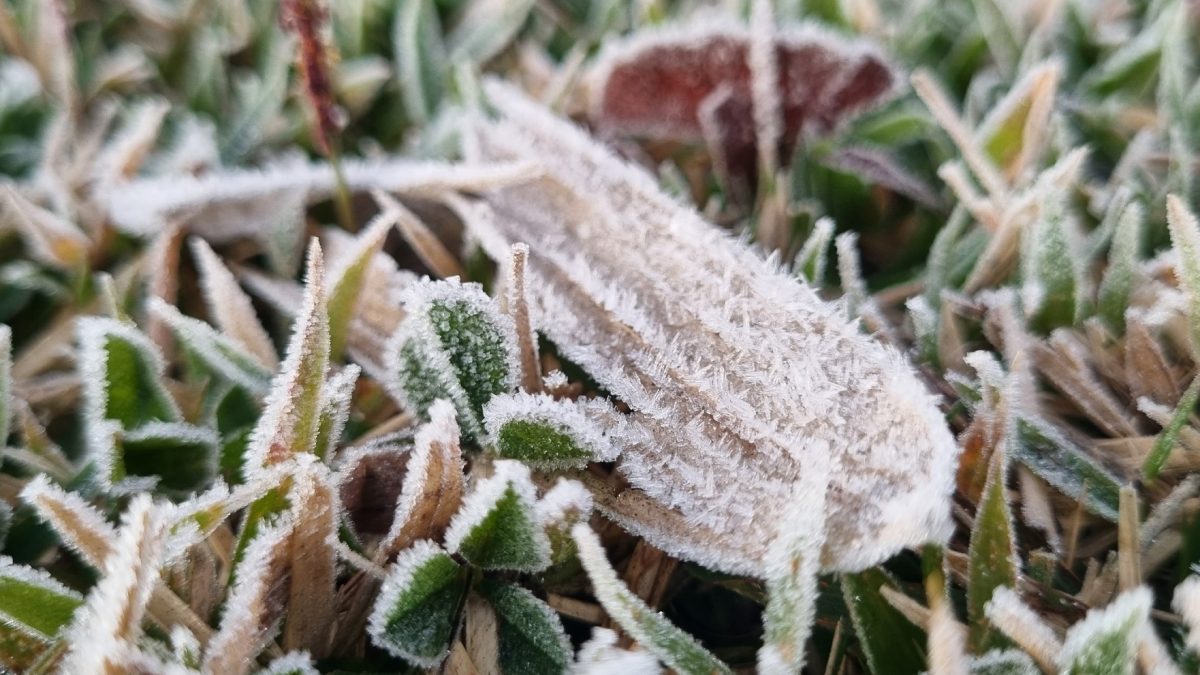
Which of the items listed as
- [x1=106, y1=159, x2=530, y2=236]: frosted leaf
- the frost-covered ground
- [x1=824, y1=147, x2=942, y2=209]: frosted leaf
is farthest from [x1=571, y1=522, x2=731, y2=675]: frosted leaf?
[x1=824, y1=147, x2=942, y2=209]: frosted leaf

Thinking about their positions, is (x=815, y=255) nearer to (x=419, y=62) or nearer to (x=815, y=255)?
(x=815, y=255)

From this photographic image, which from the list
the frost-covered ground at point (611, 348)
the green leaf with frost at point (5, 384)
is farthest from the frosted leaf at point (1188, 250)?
the green leaf with frost at point (5, 384)

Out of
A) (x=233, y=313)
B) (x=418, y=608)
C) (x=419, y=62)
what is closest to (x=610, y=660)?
(x=418, y=608)

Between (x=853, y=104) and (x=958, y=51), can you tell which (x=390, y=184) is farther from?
(x=958, y=51)

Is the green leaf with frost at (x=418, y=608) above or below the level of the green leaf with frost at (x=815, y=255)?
below

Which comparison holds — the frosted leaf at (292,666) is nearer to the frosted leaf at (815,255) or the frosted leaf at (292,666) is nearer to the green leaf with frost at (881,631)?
the green leaf with frost at (881,631)

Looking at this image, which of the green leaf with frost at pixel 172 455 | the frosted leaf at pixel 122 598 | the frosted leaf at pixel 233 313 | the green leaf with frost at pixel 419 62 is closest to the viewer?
the frosted leaf at pixel 122 598
